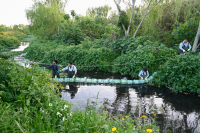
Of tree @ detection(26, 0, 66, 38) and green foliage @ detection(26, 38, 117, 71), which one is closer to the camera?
green foliage @ detection(26, 38, 117, 71)

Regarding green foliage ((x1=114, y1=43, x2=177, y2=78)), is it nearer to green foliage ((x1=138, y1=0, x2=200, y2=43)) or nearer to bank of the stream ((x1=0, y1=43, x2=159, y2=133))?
green foliage ((x1=138, y1=0, x2=200, y2=43))

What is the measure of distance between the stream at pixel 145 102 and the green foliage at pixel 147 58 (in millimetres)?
1828

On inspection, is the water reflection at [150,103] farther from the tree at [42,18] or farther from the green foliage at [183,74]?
the tree at [42,18]

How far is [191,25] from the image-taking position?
11133 mm

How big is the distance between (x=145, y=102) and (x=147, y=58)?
4.10m

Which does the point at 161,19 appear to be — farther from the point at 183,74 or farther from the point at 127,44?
the point at 183,74

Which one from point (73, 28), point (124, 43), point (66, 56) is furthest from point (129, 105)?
point (73, 28)

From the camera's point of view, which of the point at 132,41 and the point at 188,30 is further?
the point at 132,41

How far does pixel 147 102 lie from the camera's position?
6.14 m

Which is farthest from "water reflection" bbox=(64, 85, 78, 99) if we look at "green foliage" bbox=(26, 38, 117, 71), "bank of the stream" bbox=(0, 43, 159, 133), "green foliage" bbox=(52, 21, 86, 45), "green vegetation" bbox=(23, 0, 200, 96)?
"green foliage" bbox=(52, 21, 86, 45)

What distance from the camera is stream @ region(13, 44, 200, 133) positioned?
4.59 m

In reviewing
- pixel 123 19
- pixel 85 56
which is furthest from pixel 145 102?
pixel 123 19

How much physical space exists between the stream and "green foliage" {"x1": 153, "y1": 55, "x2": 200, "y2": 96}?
1.20ft

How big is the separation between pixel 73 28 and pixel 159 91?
1504 cm
